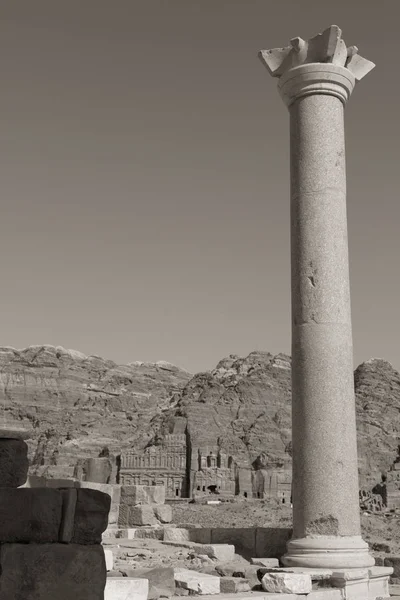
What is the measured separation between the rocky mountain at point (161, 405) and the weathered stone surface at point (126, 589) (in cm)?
7335

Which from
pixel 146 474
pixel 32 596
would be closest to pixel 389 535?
pixel 32 596

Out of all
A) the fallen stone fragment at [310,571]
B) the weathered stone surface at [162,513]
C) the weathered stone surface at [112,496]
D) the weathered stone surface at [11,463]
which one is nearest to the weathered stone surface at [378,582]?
the fallen stone fragment at [310,571]

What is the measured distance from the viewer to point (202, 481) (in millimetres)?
78062

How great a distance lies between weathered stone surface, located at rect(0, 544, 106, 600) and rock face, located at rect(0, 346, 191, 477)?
88.5m

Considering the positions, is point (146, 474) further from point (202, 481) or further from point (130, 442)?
point (130, 442)

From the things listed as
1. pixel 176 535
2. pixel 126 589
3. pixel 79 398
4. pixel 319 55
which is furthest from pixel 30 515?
pixel 79 398

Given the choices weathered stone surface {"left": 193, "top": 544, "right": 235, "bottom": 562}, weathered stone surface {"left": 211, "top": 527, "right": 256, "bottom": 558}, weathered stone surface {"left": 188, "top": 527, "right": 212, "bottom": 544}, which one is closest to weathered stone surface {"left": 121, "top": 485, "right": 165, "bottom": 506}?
weathered stone surface {"left": 188, "top": 527, "right": 212, "bottom": 544}

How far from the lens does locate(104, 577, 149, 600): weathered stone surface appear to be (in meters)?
7.02

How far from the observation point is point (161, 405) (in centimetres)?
13488

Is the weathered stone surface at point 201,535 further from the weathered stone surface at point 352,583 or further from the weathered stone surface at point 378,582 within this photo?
the weathered stone surface at point 352,583

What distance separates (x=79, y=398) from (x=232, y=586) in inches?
4964

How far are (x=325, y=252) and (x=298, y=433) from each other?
2.39 meters

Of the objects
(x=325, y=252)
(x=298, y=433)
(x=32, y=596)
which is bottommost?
(x=32, y=596)

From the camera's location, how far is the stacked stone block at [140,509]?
17.0 metres
